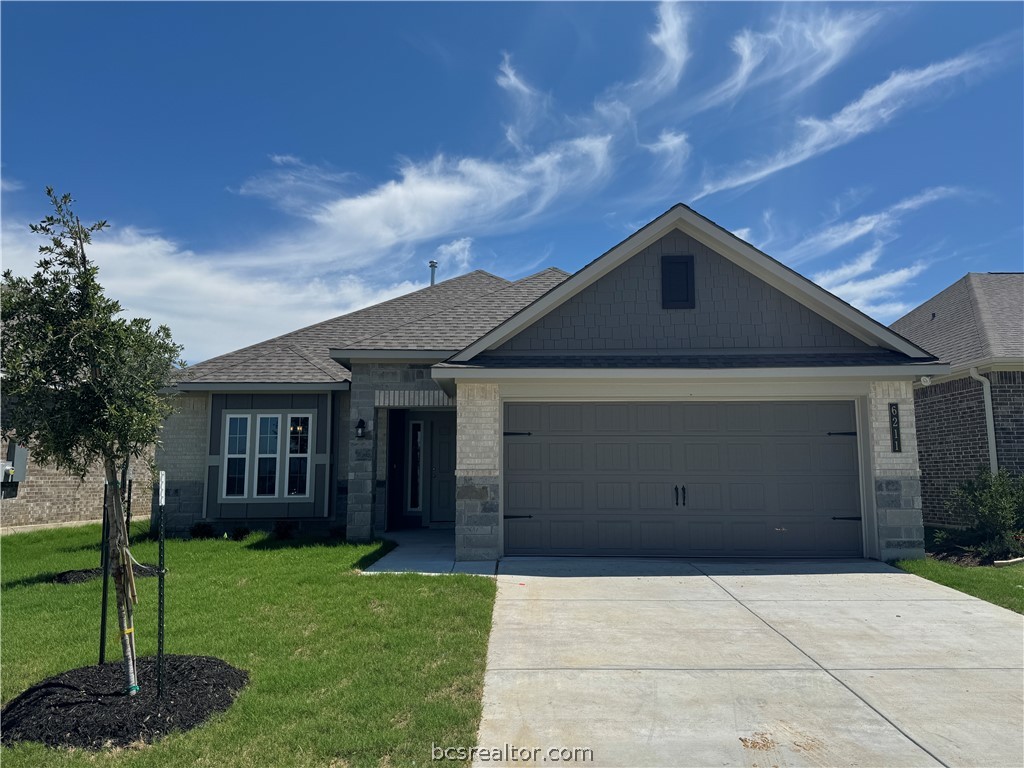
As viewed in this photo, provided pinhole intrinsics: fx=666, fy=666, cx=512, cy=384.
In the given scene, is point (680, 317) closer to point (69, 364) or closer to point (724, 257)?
point (724, 257)

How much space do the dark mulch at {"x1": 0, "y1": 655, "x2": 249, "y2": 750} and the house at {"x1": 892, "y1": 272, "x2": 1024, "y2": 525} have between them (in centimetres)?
1058

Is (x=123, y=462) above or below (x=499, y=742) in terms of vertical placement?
above

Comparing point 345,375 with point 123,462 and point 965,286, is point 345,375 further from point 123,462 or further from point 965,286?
point 965,286

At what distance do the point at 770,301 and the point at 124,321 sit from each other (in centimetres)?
927

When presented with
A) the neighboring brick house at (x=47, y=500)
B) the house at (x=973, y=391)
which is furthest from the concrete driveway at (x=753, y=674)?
the neighboring brick house at (x=47, y=500)

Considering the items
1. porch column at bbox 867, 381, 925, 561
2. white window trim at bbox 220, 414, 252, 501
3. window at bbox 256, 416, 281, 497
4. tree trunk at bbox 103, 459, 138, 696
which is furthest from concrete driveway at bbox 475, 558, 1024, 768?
white window trim at bbox 220, 414, 252, 501

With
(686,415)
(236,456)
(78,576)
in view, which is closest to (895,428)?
(686,415)

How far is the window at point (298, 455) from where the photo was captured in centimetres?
1414

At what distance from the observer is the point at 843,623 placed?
22.6 ft

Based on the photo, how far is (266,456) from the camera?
14.2 meters

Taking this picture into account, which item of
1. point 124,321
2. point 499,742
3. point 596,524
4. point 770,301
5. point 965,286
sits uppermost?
point 965,286

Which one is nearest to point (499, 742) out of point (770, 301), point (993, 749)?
point (993, 749)

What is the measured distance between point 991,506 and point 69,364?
1236 centimetres

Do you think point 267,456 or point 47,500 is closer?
point 267,456
